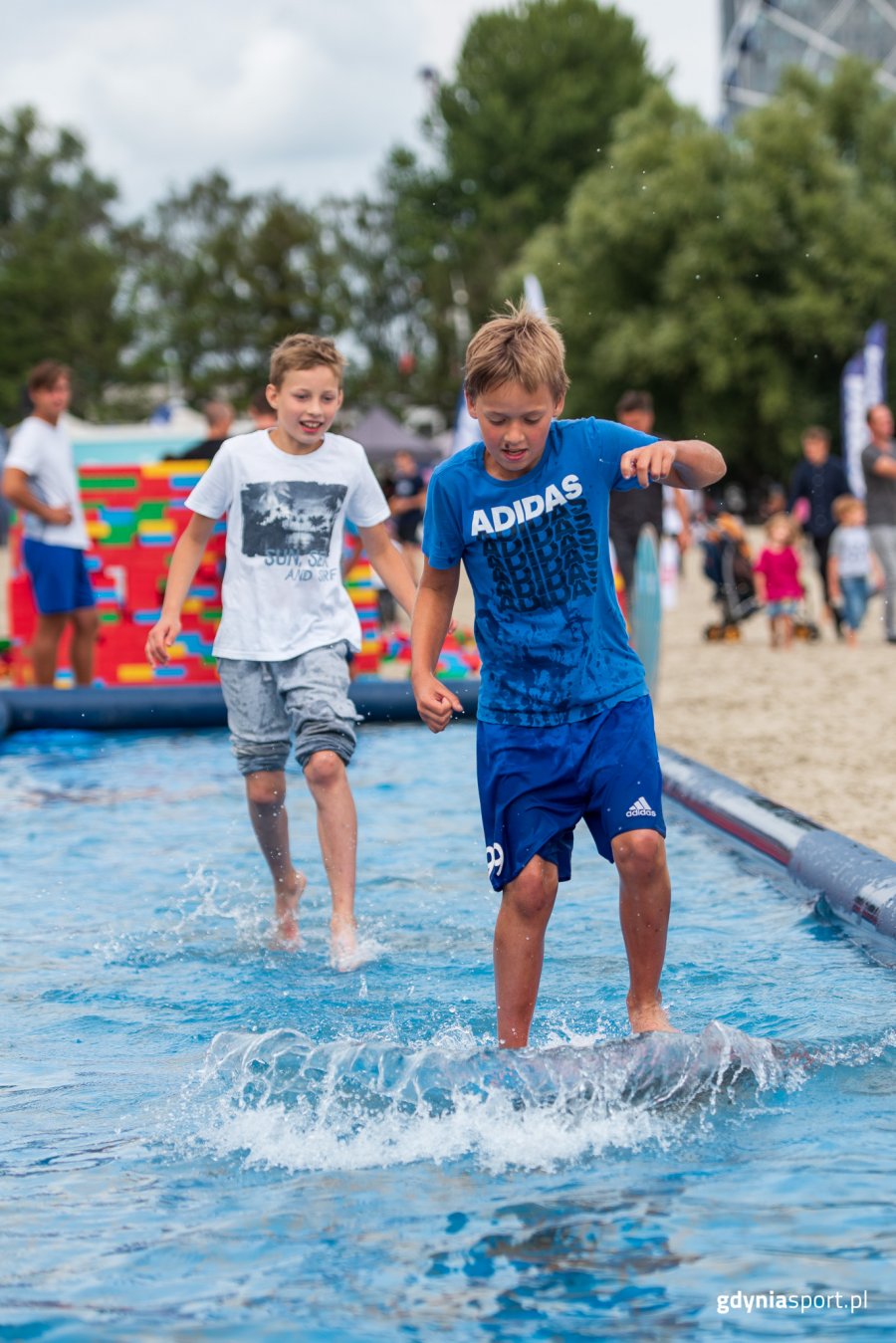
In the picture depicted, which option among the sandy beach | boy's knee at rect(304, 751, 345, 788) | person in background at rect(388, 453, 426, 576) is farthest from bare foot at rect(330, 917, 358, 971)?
person in background at rect(388, 453, 426, 576)

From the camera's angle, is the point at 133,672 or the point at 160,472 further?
the point at 133,672

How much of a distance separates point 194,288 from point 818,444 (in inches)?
2159

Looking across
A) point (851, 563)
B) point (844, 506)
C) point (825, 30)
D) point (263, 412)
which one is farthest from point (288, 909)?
point (825, 30)

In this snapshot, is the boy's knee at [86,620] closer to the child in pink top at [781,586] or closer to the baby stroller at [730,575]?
the child in pink top at [781,586]

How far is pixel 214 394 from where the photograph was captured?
69.1m

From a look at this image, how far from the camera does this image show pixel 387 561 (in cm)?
546

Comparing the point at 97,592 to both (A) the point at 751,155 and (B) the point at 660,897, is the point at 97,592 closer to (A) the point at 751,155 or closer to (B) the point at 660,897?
(B) the point at 660,897

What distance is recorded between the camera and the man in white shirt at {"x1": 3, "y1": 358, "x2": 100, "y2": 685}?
31.7 feet

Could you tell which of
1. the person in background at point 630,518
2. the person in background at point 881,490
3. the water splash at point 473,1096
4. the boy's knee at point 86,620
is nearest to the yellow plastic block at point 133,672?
the boy's knee at point 86,620

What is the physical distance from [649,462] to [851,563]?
12.3m

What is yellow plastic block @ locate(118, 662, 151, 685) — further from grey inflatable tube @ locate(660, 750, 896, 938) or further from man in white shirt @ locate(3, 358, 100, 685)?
grey inflatable tube @ locate(660, 750, 896, 938)

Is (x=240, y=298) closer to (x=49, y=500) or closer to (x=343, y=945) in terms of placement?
(x=49, y=500)

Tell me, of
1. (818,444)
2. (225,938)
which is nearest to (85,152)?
(818,444)

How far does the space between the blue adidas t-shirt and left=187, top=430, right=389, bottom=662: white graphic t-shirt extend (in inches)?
61.4
